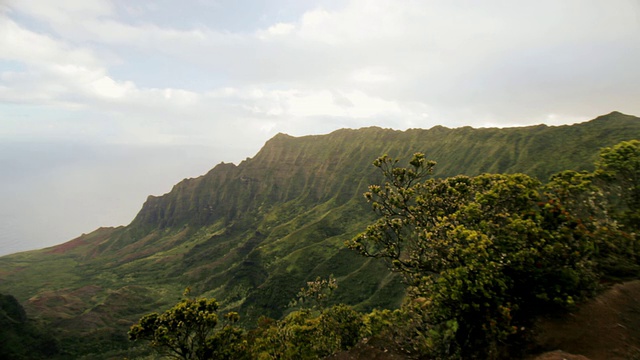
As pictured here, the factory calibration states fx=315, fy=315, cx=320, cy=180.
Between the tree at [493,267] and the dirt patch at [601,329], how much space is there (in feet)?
2.84

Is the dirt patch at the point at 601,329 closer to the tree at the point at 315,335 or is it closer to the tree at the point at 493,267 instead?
the tree at the point at 493,267

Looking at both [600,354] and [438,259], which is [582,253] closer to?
[600,354]

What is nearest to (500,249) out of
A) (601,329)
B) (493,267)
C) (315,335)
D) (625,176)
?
(493,267)

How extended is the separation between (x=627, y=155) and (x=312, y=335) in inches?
1623

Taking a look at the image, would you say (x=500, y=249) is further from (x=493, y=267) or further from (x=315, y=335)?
(x=315, y=335)

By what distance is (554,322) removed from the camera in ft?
61.3

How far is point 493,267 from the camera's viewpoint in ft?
55.1

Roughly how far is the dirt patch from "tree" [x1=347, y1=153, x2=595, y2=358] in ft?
2.84

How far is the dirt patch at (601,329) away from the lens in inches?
653

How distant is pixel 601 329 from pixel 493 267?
7550mm

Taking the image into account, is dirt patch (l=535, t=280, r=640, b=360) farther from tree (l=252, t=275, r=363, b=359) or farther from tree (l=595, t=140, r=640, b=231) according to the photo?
tree (l=252, t=275, r=363, b=359)

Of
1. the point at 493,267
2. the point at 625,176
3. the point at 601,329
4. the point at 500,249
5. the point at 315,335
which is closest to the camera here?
the point at 493,267

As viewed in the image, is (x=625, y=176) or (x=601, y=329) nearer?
(x=601, y=329)

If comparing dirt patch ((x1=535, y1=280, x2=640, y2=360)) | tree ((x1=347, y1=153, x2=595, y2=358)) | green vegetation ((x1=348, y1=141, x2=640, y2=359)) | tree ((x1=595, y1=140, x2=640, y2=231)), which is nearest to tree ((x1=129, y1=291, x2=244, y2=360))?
green vegetation ((x1=348, y1=141, x2=640, y2=359))
